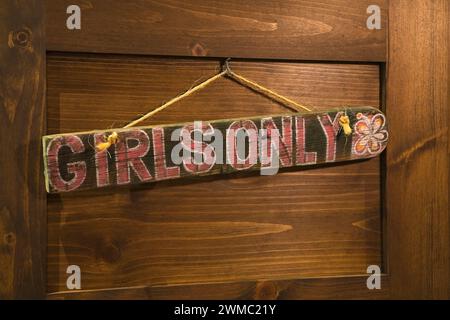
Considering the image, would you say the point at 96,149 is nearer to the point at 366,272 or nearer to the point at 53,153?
the point at 53,153

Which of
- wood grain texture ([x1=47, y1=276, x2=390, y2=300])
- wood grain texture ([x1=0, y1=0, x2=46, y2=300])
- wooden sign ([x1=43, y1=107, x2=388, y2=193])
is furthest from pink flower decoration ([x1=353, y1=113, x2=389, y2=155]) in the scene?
wood grain texture ([x1=0, y1=0, x2=46, y2=300])

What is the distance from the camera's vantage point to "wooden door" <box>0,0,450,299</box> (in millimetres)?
929

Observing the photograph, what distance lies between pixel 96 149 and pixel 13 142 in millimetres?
153

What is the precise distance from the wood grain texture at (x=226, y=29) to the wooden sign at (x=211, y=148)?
0.14 meters

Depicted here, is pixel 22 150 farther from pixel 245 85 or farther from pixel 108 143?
pixel 245 85

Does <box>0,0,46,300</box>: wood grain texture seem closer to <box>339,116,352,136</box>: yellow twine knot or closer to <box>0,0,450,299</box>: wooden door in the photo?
<box>0,0,450,299</box>: wooden door

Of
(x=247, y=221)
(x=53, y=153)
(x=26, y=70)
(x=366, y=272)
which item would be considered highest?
(x=26, y=70)

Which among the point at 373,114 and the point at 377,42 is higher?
the point at 377,42

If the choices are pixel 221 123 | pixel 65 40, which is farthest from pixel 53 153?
pixel 221 123

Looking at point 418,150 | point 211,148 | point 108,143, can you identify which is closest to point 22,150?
point 108,143

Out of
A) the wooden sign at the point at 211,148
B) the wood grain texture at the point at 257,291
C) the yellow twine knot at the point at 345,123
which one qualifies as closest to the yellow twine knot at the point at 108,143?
the wooden sign at the point at 211,148

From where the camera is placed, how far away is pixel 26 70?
→ 919 millimetres

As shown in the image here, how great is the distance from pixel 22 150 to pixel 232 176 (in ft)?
1.34

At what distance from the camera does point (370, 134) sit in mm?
1034
